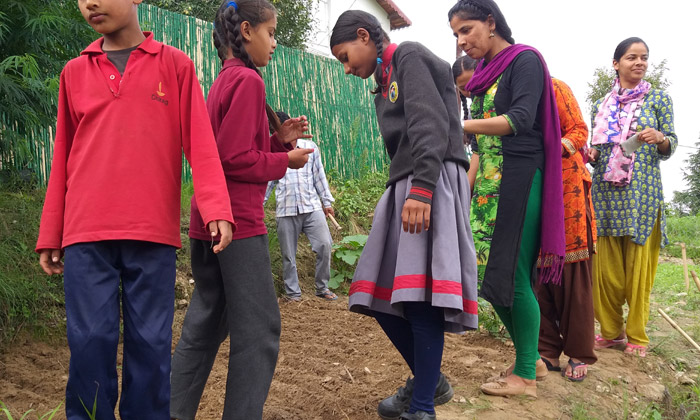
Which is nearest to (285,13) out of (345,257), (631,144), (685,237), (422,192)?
(345,257)

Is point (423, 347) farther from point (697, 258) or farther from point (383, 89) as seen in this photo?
point (697, 258)

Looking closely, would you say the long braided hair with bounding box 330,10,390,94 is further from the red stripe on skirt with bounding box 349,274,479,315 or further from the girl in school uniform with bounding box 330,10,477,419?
the red stripe on skirt with bounding box 349,274,479,315

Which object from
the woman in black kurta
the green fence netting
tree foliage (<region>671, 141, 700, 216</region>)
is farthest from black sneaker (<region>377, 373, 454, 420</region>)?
tree foliage (<region>671, 141, 700, 216</region>)

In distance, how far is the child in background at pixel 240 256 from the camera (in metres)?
1.95

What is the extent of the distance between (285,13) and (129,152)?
1043 cm

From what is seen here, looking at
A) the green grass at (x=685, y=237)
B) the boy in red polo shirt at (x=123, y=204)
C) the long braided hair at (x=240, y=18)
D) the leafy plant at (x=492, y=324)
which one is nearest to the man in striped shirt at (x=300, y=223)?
the leafy plant at (x=492, y=324)

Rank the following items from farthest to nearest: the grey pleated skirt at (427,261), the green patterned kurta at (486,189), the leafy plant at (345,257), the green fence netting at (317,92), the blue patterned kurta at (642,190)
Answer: the green fence netting at (317,92)
the leafy plant at (345,257)
the blue patterned kurta at (642,190)
the green patterned kurta at (486,189)
the grey pleated skirt at (427,261)

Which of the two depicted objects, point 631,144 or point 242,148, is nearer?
point 242,148

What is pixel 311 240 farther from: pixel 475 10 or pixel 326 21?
pixel 326 21

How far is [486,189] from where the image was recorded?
2.82 meters

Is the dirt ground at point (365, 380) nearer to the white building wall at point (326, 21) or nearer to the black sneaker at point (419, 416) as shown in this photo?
the black sneaker at point (419, 416)

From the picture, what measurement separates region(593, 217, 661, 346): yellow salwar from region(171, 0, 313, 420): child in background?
2794 mm

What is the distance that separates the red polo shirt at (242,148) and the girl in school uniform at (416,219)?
53 cm

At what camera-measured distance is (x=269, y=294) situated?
2002 millimetres
